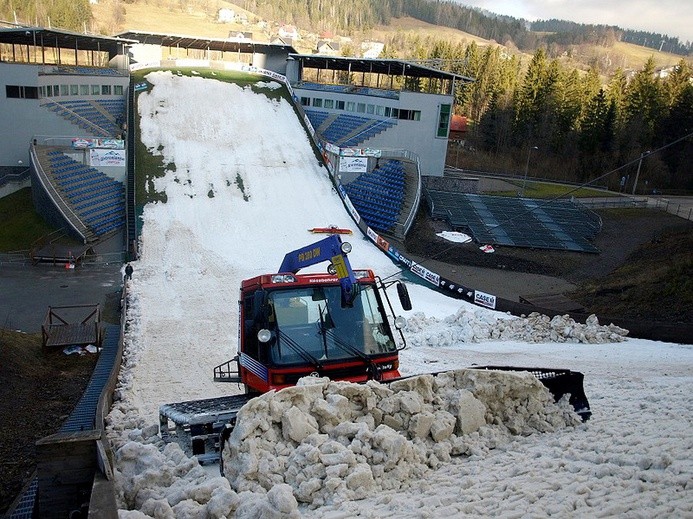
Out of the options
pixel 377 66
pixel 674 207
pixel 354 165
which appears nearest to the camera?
pixel 354 165

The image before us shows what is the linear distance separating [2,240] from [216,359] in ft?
56.3

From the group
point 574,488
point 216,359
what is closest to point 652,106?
point 216,359

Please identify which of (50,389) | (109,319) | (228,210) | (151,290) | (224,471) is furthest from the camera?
(228,210)

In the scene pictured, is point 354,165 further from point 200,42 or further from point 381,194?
point 200,42

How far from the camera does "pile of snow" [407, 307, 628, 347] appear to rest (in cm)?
1627

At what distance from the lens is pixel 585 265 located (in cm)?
2880

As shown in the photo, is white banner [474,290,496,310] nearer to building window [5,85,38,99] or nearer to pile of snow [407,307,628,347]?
pile of snow [407,307,628,347]

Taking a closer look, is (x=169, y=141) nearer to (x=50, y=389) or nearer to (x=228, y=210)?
(x=228, y=210)

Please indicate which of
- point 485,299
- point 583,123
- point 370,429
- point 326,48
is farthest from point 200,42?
point 326,48

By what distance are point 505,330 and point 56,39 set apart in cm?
3642

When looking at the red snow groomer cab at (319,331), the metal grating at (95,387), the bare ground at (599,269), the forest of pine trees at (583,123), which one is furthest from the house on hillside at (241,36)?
the red snow groomer cab at (319,331)

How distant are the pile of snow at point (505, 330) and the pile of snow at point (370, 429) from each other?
7.94 m

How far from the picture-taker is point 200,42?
177 feet

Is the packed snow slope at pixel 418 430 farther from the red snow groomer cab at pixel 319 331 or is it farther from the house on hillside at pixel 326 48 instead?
the house on hillside at pixel 326 48
